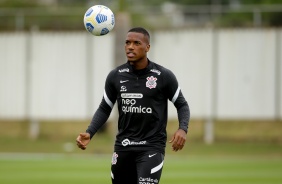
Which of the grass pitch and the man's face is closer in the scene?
the man's face

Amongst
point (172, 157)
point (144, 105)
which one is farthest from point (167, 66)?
point (144, 105)

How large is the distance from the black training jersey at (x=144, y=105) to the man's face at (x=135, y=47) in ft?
0.80

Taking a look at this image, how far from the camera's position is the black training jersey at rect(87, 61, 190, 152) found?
11.4 meters

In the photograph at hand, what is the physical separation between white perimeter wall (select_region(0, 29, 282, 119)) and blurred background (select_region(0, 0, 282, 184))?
42 millimetres

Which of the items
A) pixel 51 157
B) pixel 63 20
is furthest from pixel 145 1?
pixel 51 157

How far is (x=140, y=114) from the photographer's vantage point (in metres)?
11.4

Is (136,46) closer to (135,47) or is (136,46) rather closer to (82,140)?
(135,47)

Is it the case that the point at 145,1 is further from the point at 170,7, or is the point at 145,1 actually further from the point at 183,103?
the point at 183,103

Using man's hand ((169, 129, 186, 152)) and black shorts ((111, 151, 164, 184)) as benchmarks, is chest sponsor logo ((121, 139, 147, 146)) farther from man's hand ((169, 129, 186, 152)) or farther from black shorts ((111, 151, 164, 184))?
man's hand ((169, 129, 186, 152))

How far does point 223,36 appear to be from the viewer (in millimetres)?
35875

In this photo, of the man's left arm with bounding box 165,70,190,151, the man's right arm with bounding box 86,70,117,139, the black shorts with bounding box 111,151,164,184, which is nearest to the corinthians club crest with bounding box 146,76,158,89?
the man's left arm with bounding box 165,70,190,151

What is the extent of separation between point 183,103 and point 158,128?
0.51 metres

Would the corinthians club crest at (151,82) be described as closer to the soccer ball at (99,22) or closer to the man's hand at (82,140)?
the man's hand at (82,140)

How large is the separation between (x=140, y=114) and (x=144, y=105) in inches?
5.2
